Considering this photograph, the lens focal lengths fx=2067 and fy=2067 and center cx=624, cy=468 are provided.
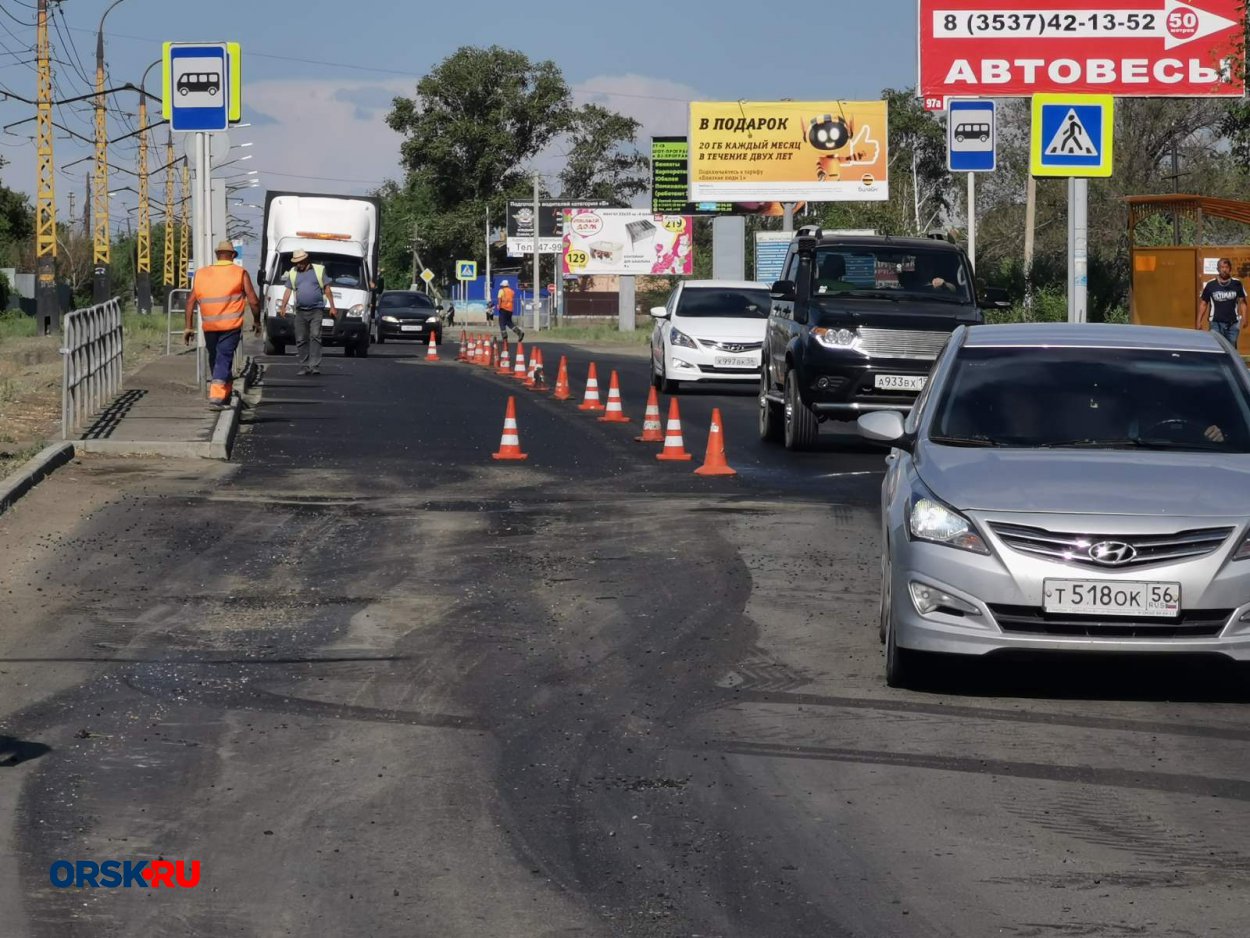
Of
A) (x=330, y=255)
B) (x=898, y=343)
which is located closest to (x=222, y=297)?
(x=898, y=343)

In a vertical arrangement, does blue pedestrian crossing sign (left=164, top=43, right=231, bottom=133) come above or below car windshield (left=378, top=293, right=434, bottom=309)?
above

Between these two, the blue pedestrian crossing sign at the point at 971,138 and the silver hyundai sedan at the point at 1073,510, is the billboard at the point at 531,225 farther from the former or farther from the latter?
the silver hyundai sedan at the point at 1073,510

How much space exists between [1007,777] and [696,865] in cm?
150

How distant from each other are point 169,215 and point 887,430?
8411cm

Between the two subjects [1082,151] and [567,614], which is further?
[1082,151]

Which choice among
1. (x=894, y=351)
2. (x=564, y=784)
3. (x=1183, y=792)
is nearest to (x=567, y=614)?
(x=564, y=784)

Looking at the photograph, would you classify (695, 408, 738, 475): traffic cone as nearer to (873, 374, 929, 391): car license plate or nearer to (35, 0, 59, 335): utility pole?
(873, 374, 929, 391): car license plate

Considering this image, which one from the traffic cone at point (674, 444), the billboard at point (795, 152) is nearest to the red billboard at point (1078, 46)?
the traffic cone at point (674, 444)

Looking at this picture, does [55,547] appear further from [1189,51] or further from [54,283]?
[54,283]

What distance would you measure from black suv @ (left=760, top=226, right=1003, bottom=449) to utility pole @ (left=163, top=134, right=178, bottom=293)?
67088 mm

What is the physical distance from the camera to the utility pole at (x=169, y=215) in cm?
8697

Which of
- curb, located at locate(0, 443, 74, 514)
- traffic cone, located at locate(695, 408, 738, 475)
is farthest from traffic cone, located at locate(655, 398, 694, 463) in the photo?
curb, located at locate(0, 443, 74, 514)

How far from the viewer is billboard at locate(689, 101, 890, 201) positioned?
61.6 meters

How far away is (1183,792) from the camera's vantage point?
655cm
